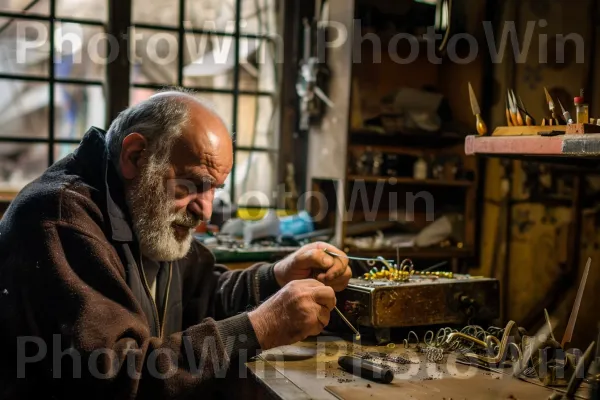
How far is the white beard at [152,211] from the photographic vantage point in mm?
2139

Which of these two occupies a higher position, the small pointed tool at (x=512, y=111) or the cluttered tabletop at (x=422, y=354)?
the small pointed tool at (x=512, y=111)

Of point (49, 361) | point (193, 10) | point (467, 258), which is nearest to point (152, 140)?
point (49, 361)

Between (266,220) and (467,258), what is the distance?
1.36 m

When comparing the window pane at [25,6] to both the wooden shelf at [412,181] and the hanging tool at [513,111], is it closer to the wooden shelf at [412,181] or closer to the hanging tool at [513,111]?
the wooden shelf at [412,181]

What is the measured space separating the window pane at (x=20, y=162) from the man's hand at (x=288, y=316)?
A: 103 inches

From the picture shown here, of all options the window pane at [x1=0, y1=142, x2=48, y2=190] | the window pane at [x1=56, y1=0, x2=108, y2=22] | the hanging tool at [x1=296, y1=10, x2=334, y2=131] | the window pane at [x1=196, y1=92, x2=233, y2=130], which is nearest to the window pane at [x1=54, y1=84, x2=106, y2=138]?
the window pane at [x1=0, y1=142, x2=48, y2=190]

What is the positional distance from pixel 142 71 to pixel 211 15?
60 centimetres

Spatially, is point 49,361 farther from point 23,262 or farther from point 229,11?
point 229,11

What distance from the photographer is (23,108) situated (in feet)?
13.4

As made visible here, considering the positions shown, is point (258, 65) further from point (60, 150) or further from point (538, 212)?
point (538, 212)

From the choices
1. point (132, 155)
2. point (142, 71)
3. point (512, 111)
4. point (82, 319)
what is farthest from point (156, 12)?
point (82, 319)

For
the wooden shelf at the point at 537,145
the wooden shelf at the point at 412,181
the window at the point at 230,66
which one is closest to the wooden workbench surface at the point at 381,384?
the wooden shelf at the point at 537,145

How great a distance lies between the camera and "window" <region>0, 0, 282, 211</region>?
4070 mm

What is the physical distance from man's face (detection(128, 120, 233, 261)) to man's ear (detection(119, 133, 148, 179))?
0.02m
